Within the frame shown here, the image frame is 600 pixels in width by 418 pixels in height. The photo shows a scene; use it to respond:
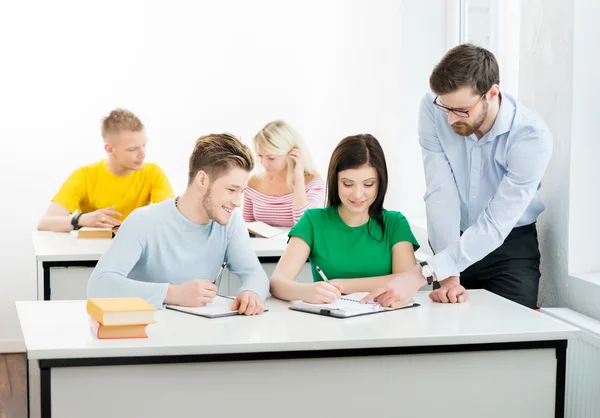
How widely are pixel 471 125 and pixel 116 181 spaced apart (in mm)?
2185

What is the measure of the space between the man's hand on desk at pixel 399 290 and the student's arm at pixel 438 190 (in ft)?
0.82

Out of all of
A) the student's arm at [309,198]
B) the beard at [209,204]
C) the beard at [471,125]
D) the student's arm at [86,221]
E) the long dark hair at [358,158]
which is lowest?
the student's arm at [86,221]

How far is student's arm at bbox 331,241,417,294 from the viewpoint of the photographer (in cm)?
248

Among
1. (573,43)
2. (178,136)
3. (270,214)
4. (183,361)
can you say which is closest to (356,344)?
(183,361)

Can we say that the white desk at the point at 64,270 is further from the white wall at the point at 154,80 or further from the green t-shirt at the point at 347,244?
the white wall at the point at 154,80

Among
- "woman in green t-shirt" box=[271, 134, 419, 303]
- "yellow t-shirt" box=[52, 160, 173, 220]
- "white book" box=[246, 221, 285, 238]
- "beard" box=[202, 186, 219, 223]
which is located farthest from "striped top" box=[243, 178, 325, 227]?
"beard" box=[202, 186, 219, 223]

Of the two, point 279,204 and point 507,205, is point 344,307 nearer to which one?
point 507,205

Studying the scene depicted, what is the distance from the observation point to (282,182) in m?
4.22

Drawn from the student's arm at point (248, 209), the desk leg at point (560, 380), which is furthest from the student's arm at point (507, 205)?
the student's arm at point (248, 209)

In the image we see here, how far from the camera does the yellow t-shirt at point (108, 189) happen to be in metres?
3.97

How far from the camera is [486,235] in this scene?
2326 mm

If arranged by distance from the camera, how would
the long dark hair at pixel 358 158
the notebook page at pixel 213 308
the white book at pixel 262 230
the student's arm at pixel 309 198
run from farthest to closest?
the student's arm at pixel 309 198 → the white book at pixel 262 230 → the long dark hair at pixel 358 158 → the notebook page at pixel 213 308

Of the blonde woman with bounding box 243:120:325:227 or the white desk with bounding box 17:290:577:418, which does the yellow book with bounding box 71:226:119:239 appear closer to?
the blonde woman with bounding box 243:120:325:227

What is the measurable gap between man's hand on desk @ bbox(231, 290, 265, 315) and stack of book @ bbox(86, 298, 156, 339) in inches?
13.2
